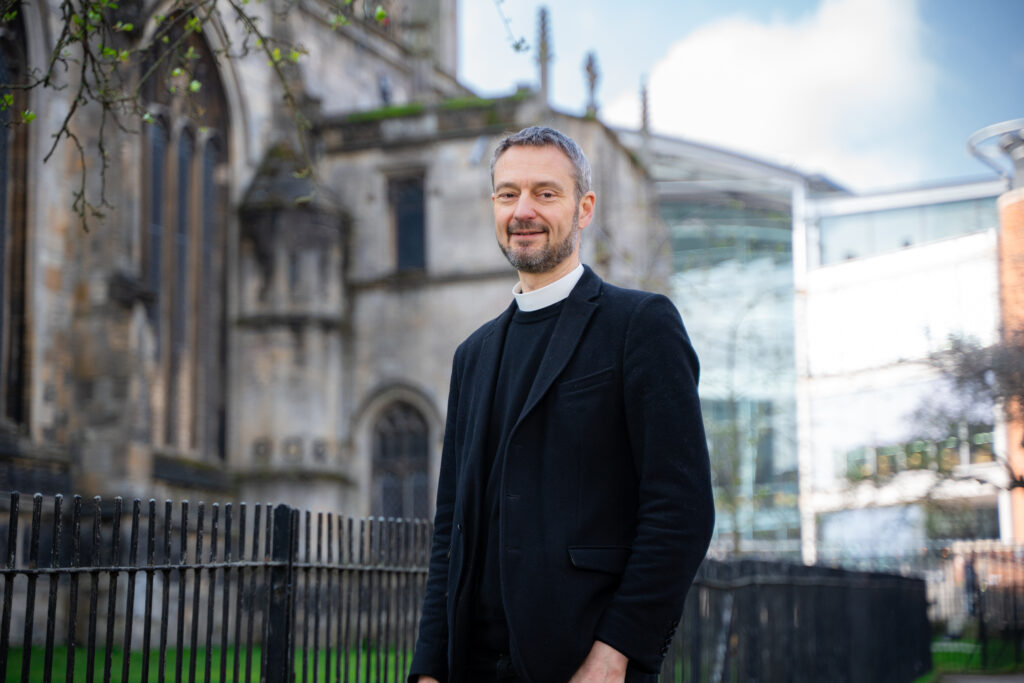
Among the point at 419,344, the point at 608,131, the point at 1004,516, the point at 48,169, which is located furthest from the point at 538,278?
the point at 1004,516

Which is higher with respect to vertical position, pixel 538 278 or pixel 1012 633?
pixel 538 278

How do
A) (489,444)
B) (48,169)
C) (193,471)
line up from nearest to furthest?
(489,444) < (48,169) < (193,471)

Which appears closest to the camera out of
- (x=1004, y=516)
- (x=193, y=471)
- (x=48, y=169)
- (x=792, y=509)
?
(x=48, y=169)

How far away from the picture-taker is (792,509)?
1810 inches

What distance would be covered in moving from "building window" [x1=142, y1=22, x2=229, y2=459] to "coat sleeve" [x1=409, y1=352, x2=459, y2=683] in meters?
19.1

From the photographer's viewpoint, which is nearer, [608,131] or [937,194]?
[608,131]

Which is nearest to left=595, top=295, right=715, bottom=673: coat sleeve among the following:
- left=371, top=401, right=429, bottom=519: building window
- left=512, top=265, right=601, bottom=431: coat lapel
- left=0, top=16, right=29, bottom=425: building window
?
left=512, top=265, right=601, bottom=431: coat lapel

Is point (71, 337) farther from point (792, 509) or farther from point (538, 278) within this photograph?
point (792, 509)

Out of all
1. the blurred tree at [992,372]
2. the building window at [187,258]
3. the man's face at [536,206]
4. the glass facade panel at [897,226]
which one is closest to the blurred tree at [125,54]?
the building window at [187,258]

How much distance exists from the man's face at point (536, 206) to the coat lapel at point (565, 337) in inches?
4.1

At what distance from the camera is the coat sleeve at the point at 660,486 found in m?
2.92

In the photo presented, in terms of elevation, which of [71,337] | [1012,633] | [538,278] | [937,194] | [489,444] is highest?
[937,194]

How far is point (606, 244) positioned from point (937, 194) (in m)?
27.0

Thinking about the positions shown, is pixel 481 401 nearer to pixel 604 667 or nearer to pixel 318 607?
pixel 604 667
